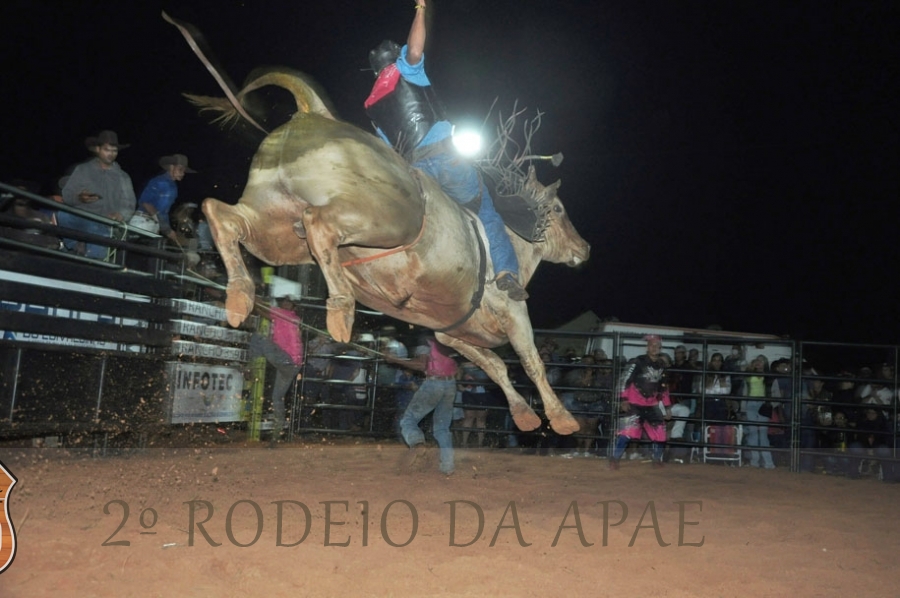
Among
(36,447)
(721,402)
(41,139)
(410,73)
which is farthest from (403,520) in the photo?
(41,139)

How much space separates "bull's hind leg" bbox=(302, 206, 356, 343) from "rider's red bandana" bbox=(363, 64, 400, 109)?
3.40ft

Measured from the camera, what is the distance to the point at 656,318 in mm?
26203

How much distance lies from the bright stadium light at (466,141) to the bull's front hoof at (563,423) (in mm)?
1851

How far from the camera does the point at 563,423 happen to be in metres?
4.89

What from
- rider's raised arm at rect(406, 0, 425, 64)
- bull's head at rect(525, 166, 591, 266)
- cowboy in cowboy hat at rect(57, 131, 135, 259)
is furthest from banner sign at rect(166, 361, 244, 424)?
rider's raised arm at rect(406, 0, 425, 64)

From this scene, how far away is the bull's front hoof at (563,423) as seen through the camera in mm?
4871

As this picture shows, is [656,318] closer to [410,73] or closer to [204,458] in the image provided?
[204,458]

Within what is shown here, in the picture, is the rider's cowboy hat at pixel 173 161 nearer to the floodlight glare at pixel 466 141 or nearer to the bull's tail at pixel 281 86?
the bull's tail at pixel 281 86

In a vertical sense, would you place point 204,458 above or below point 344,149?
below

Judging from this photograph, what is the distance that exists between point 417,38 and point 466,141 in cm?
75

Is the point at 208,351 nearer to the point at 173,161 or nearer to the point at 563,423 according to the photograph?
the point at 173,161

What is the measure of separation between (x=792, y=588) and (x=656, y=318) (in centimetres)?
2321

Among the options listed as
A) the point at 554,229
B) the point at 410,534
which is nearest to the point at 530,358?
the point at 554,229

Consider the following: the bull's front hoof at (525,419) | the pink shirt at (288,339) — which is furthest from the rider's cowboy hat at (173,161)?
the bull's front hoof at (525,419)
